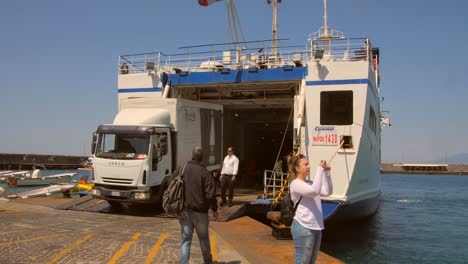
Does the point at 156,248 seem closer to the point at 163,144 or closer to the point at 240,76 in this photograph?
the point at 163,144

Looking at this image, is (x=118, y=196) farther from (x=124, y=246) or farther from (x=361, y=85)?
(x=361, y=85)

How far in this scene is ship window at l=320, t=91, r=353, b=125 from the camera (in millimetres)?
12992

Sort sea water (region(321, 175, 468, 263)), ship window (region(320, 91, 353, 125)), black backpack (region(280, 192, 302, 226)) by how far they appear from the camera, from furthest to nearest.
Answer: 1. ship window (region(320, 91, 353, 125))
2. sea water (region(321, 175, 468, 263))
3. black backpack (region(280, 192, 302, 226))

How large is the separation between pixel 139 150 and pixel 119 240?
3.90 metres

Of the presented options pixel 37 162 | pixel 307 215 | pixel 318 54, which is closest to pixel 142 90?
pixel 318 54

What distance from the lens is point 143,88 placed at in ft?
51.5

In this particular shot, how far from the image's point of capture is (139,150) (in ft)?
39.0

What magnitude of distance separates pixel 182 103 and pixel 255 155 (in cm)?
1221

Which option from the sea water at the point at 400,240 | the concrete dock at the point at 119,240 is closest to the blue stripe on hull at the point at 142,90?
the concrete dock at the point at 119,240

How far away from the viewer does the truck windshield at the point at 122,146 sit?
1187 cm

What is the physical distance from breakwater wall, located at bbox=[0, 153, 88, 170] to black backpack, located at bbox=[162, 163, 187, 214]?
222 ft

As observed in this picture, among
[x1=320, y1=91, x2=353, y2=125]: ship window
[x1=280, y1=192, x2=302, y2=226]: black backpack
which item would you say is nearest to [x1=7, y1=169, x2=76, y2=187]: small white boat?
[x1=320, y1=91, x2=353, y2=125]: ship window

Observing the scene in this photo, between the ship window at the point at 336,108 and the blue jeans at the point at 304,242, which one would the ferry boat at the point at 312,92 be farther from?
the blue jeans at the point at 304,242

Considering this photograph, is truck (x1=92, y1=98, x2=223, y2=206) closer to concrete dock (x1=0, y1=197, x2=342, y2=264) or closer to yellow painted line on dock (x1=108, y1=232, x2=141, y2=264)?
concrete dock (x1=0, y1=197, x2=342, y2=264)
